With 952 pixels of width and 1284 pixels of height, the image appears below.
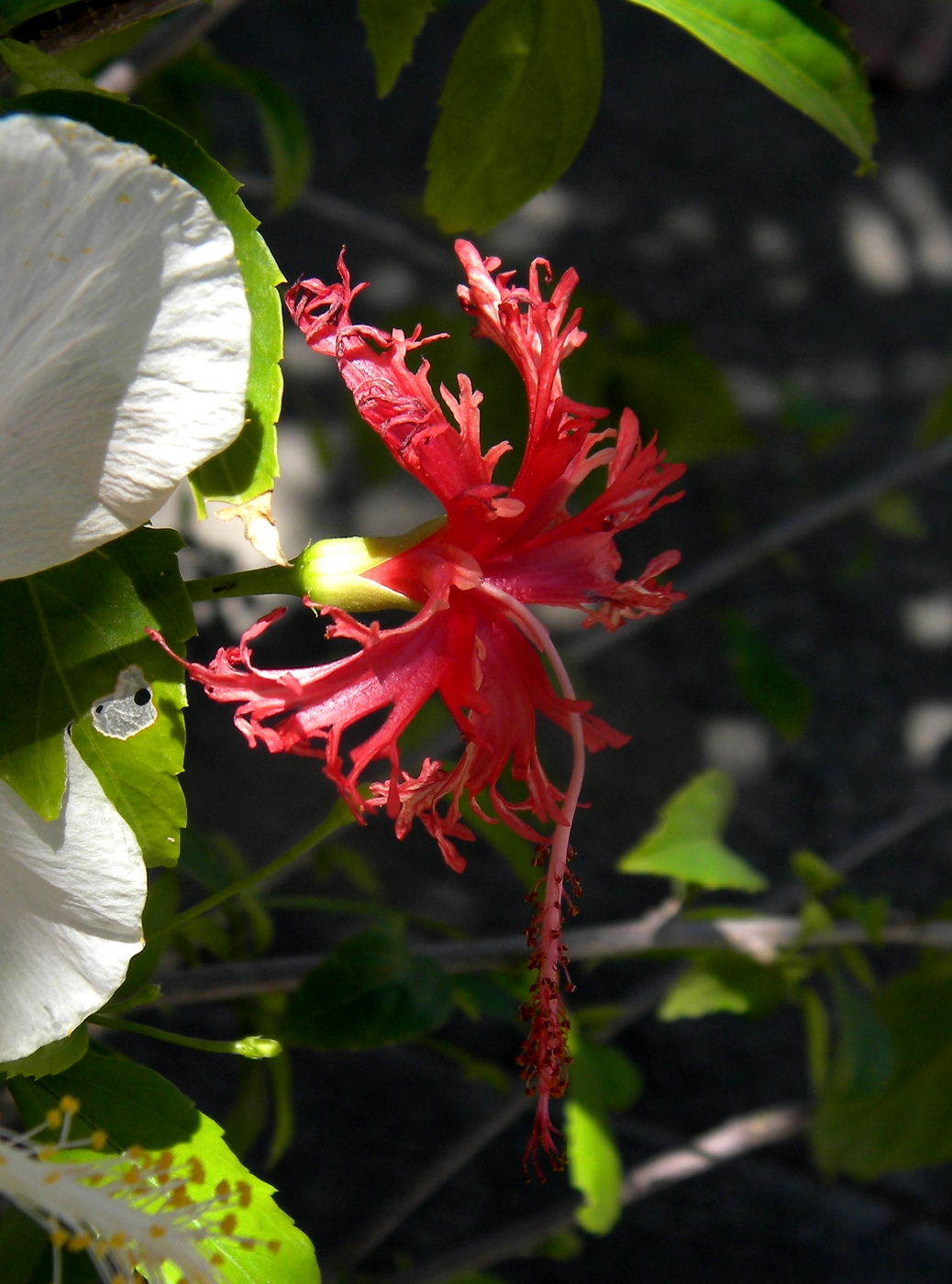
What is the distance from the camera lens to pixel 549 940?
0.38 meters

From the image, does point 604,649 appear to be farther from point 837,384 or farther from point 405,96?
point 405,96

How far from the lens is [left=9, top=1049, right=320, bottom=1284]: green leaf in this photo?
0.38 metres

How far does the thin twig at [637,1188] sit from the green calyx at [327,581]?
608 millimetres

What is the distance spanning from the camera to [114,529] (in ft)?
1.04

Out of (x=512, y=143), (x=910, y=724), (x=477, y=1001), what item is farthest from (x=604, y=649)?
(x=512, y=143)

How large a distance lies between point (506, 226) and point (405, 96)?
9.4 inches

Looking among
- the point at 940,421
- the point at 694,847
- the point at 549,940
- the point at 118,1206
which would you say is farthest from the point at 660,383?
the point at 118,1206

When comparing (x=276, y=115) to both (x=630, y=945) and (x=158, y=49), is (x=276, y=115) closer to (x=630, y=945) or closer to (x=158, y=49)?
(x=158, y=49)

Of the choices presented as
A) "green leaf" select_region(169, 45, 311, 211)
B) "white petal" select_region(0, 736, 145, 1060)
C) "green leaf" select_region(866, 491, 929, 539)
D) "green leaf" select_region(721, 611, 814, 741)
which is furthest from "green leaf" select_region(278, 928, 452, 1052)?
"green leaf" select_region(866, 491, 929, 539)

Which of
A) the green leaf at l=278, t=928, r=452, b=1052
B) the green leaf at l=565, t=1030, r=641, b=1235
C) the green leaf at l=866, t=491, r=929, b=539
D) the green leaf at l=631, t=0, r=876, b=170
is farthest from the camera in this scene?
the green leaf at l=866, t=491, r=929, b=539

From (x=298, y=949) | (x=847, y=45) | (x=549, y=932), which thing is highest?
(x=847, y=45)

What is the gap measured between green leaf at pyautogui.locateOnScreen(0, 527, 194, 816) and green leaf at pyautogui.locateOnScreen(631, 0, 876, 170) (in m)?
0.28

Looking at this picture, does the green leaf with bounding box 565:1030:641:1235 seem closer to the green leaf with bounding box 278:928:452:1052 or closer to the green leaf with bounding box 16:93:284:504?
the green leaf with bounding box 278:928:452:1052

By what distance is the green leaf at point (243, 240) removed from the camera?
1.14 feet
